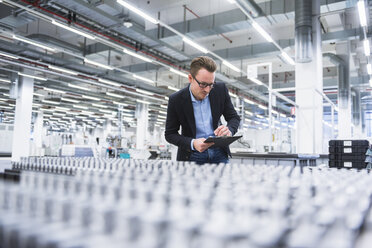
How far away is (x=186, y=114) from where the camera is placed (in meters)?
1.88

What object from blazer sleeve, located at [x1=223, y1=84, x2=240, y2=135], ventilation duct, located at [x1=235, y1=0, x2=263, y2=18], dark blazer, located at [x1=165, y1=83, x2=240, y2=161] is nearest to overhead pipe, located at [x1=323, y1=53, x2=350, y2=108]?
ventilation duct, located at [x1=235, y1=0, x2=263, y2=18]

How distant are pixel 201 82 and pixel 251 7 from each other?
5413 mm

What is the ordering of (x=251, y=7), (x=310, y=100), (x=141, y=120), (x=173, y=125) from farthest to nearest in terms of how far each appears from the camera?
(x=141, y=120) → (x=310, y=100) → (x=251, y=7) → (x=173, y=125)

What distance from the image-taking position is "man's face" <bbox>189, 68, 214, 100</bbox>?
173 centimetres

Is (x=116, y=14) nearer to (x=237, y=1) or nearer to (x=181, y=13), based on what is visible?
(x=181, y=13)

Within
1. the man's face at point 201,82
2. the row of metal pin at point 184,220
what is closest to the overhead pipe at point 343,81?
the man's face at point 201,82

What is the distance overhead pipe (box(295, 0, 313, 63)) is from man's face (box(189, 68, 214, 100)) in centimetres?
553

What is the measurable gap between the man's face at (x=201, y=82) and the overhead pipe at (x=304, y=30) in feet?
18.2

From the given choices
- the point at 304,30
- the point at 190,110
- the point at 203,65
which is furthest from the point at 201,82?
the point at 304,30

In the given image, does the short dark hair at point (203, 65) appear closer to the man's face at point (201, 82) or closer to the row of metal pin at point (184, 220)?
the man's face at point (201, 82)

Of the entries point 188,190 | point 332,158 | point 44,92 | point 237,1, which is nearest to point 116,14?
point 237,1

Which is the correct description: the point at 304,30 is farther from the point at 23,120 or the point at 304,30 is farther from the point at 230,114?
the point at 23,120

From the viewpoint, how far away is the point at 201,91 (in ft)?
5.93

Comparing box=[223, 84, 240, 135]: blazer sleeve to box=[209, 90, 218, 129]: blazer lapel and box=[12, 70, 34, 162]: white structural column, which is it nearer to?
box=[209, 90, 218, 129]: blazer lapel
